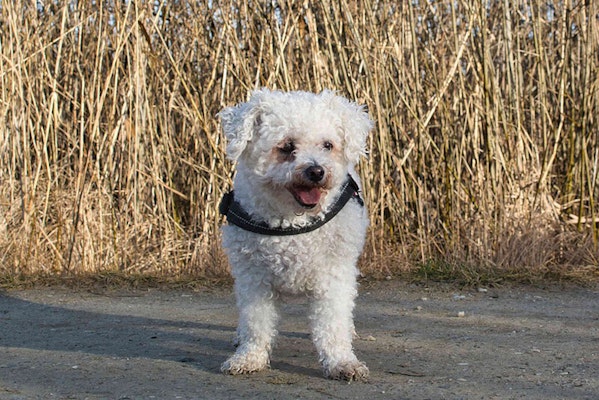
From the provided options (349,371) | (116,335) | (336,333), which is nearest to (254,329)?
(336,333)

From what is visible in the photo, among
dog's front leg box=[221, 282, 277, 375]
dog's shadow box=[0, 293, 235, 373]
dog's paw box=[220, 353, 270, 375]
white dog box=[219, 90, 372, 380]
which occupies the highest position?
white dog box=[219, 90, 372, 380]

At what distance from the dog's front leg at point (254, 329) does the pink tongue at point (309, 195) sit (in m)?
0.48

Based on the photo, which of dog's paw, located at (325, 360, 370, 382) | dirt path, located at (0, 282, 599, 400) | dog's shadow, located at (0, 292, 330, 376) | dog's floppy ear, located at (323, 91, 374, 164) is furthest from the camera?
dog's shadow, located at (0, 292, 330, 376)

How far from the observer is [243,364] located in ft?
11.9

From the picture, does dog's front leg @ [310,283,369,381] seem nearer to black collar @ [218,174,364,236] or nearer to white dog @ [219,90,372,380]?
white dog @ [219,90,372,380]

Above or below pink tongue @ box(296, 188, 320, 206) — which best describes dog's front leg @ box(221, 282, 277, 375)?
below

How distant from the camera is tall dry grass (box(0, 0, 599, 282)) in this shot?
6121mm

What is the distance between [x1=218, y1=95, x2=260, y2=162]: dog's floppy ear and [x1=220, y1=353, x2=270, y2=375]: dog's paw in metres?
0.86

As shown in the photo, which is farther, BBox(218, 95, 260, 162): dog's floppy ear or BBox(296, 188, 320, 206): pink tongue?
BBox(218, 95, 260, 162): dog's floppy ear

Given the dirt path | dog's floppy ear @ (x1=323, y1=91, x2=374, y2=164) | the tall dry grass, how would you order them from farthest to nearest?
the tall dry grass
dog's floppy ear @ (x1=323, y1=91, x2=374, y2=164)
the dirt path

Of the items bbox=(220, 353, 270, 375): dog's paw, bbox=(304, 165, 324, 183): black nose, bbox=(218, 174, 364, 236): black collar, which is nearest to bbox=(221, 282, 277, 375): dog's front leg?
bbox=(220, 353, 270, 375): dog's paw

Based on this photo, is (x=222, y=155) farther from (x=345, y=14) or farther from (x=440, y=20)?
(x=440, y=20)

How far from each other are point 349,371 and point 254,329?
1.57ft

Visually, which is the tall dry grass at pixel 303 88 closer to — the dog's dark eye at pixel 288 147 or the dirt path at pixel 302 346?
the dirt path at pixel 302 346
